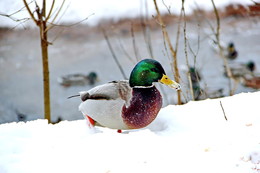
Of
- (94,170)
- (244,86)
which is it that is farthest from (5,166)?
(244,86)

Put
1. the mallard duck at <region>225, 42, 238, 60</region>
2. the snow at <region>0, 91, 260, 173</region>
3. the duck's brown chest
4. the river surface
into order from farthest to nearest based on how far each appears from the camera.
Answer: the mallard duck at <region>225, 42, 238, 60</region>
the river surface
the duck's brown chest
the snow at <region>0, 91, 260, 173</region>

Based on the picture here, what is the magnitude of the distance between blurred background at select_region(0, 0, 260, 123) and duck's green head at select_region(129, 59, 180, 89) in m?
3.31

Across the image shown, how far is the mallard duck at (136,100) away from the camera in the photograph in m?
2.57

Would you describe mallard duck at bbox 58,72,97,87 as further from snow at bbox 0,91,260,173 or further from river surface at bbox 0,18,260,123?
snow at bbox 0,91,260,173

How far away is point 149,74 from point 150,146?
0.49m

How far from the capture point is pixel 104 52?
848 centimetres

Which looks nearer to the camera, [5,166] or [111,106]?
[5,166]

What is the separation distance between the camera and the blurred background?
6.65 metres

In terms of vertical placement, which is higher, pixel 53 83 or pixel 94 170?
pixel 94 170

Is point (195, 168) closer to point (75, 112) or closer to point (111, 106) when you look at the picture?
point (111, 106)

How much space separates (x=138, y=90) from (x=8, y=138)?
80 cm

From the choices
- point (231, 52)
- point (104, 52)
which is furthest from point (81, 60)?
point (231, 52)

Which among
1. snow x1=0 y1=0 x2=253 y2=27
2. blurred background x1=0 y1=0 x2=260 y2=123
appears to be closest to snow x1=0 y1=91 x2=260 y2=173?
blurred background x1=0 y1=0 x2=260 y2=123

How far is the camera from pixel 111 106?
262 cm
